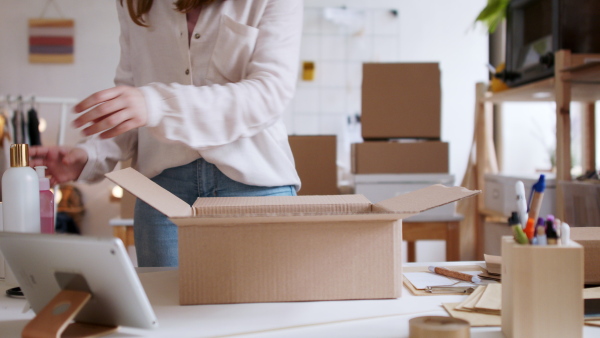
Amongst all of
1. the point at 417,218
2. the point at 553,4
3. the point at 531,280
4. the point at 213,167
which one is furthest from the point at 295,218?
the point at 553,4

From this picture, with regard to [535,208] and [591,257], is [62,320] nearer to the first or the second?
[535,208]

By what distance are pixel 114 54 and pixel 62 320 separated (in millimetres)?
3392

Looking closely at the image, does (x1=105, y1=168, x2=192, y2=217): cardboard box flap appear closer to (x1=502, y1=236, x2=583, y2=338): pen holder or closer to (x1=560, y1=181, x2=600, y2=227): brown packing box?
(x1=502, y1=236, x2=583, y2=338): pen holder

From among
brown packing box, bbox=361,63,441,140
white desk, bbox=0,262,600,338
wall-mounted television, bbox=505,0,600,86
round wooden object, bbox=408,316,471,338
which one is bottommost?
white desk, bbox=0,262,600,338

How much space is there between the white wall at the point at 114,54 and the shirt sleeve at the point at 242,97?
2757 millimetres

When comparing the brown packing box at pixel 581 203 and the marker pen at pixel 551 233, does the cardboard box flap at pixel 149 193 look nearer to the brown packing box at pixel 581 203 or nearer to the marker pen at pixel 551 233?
the marker pen at pixel 551 233

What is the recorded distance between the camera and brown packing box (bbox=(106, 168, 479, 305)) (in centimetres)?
67

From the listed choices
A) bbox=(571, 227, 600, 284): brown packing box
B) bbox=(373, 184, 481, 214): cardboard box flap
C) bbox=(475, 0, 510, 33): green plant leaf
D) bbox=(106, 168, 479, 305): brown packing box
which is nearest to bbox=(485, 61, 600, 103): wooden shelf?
bbox=(475, 0, 510, 33): green plant leaf

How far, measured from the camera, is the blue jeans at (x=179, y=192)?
100 cm

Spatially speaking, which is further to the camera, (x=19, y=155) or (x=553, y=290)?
(x=19, y=155)

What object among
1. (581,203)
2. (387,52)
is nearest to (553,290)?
(581,203)

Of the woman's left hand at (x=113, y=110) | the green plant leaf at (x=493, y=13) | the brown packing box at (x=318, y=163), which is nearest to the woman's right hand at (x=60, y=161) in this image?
the woman's left hand at (x=113, y=110)

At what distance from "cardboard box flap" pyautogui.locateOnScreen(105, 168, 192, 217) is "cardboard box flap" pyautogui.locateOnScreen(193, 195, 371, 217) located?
4cm

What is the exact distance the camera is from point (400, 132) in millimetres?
2199
